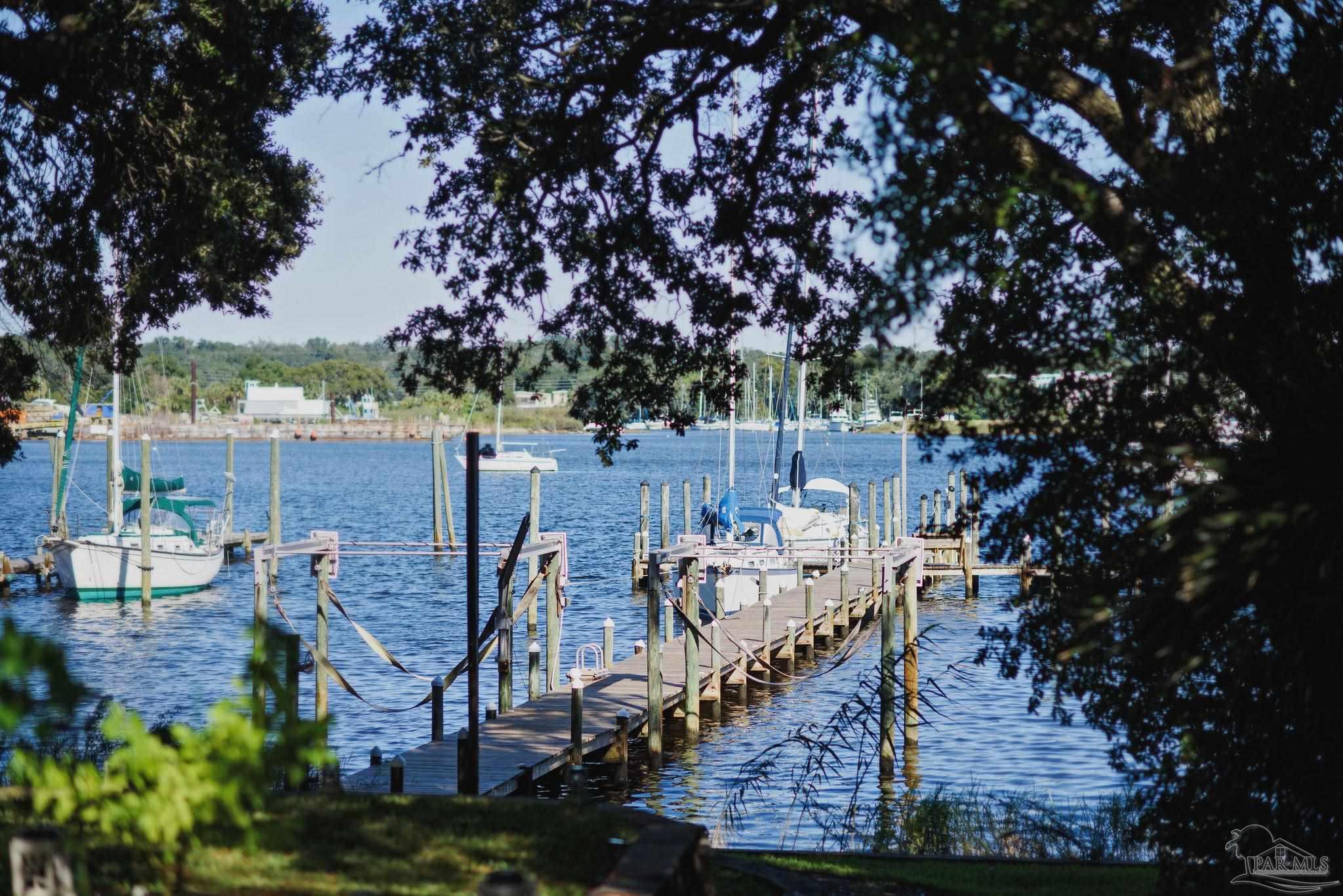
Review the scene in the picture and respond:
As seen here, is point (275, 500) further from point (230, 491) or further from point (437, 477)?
point (437, 477)

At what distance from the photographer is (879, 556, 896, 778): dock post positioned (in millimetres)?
13336

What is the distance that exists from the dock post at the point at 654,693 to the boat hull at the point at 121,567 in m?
23.2

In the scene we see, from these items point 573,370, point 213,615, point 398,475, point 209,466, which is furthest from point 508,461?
point 573,370

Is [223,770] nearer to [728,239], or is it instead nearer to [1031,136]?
[1031,136]

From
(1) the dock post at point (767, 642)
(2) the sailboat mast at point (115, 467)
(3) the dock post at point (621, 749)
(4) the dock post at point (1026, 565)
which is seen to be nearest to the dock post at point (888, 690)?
(3) the dock post at point (621, 749)

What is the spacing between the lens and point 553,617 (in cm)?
2131

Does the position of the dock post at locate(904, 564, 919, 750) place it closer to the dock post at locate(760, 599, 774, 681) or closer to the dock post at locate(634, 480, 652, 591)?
the dock post at locate(760, 599, 774, 681)

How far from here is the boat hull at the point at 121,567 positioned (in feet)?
120

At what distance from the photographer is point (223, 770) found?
5.08 m

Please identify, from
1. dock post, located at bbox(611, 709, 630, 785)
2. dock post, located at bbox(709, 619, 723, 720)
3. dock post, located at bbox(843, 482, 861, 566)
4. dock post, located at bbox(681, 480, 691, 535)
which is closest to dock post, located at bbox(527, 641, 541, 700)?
dock post, located at bbox(709, 619, 723, 720)

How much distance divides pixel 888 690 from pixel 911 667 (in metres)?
6.22

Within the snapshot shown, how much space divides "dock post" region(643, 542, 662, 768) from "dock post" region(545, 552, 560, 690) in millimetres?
2456

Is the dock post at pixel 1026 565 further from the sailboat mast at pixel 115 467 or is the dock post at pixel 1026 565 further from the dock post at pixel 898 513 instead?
the sailboat mast at pixel 115 467

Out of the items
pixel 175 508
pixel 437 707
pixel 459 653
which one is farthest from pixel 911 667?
pixel 175 508
